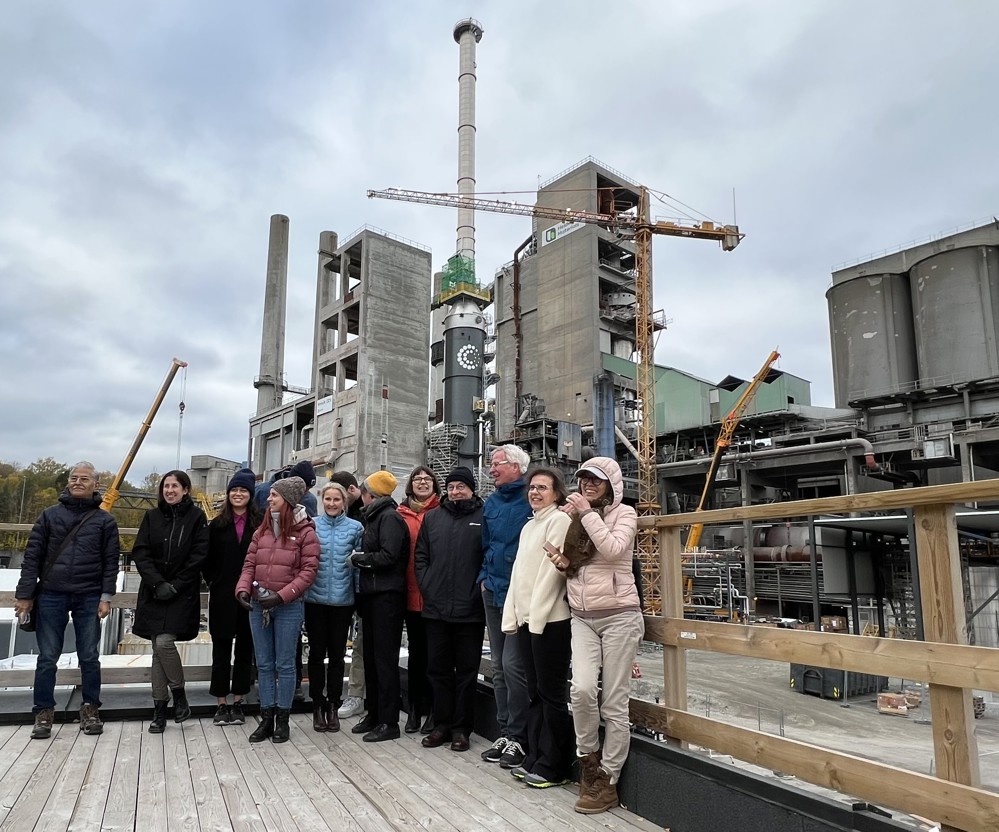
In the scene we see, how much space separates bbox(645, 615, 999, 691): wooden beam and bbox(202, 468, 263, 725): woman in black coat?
3.41 m

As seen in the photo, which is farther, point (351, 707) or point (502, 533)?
point (351, 707)

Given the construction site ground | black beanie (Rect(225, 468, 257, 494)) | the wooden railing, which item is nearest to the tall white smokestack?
the construction site ground

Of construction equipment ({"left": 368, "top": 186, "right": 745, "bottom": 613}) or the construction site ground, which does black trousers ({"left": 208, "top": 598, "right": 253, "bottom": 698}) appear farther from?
construction equipment ({"left": 368, "top": 186, "right": 745, "bottom": 613})

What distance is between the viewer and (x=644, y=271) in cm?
5256

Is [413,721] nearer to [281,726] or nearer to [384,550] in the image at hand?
[281,726]

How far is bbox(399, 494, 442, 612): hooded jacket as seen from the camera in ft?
17.2

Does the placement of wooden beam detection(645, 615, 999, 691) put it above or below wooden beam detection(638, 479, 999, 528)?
below

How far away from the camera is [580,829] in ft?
11.0

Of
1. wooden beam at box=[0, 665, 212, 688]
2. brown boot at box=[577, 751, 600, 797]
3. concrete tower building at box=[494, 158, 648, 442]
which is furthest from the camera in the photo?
concrete tower building at box=[494, 158, 648, 442]

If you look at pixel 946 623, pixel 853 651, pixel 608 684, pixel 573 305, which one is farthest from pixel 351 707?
pixel 573 305

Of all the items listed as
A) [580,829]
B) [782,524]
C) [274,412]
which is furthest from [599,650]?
[274,412]

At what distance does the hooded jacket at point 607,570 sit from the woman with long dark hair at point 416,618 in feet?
5.56

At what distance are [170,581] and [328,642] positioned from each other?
1.23 meters

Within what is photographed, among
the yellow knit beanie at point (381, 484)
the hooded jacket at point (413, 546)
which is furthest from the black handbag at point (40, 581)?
the hooded jacket at point (413, 546)
